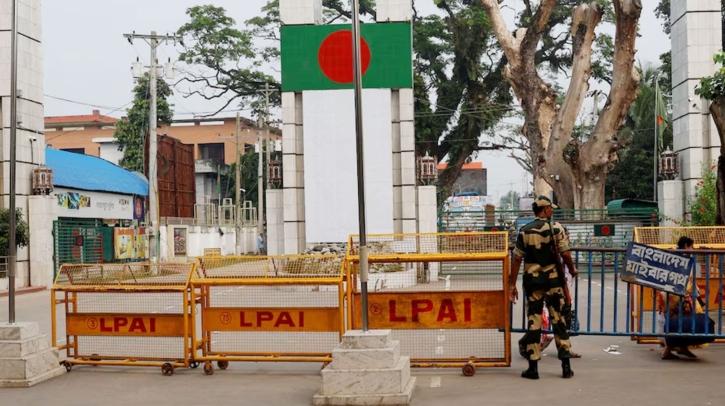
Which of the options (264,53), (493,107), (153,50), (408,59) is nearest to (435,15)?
(493,107)

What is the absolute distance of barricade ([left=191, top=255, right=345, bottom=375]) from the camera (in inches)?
368

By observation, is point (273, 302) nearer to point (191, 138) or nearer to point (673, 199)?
point (673, 199)

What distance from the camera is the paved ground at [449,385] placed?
7.73 meters

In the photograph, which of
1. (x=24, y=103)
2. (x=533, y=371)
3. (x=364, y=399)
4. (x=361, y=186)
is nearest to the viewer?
(x=364, y=399)

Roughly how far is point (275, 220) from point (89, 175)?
1607 cm

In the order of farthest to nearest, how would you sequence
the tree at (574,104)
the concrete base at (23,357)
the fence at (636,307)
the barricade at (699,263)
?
the tree at (574,104) < the barricade at (699,263) < the fence at (636,307) < the concrete base at (23,357)

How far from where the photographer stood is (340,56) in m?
22.6

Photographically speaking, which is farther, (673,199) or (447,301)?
(673,199)

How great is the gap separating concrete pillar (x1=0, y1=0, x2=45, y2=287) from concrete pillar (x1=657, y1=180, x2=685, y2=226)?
20.1m

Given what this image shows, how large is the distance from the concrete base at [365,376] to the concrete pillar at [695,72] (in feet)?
60.4

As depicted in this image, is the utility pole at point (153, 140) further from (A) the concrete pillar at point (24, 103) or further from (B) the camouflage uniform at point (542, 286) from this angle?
(B) the camouflage uniform at point (542, 286)

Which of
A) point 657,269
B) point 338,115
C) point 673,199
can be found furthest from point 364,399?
point 673,199

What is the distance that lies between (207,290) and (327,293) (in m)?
1.46

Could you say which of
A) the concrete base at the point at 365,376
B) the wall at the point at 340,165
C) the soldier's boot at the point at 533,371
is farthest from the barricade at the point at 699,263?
the wall at the point at 340,165
